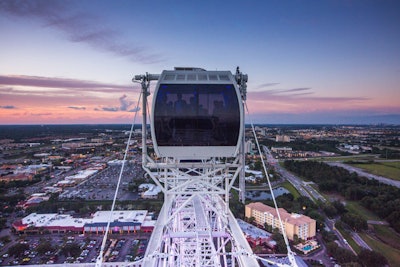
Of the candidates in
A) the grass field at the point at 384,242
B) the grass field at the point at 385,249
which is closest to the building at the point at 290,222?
the grass field at the point at 384,242

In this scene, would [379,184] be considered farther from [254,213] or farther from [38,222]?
[38,222]

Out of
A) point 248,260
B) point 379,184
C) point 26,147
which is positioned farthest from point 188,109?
point 26,147

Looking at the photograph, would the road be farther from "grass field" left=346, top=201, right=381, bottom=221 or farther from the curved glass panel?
the curved glass panel

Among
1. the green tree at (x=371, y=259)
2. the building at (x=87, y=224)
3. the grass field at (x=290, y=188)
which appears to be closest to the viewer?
the green tree at (x=371, y=259)

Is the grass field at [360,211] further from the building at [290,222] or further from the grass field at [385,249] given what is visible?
the building at [290,222]

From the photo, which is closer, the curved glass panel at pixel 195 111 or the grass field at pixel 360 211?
the curved glass panel at pixel 195 111

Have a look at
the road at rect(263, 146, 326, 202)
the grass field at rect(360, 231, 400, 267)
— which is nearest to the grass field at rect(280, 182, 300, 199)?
the road at rect(263, 146, 326, 202)

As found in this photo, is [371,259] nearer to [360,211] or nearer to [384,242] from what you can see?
[384,242]
